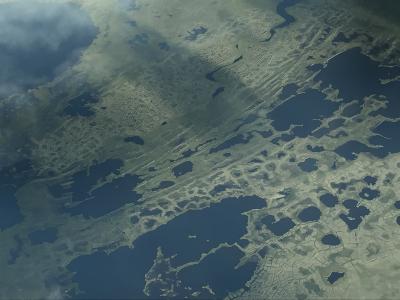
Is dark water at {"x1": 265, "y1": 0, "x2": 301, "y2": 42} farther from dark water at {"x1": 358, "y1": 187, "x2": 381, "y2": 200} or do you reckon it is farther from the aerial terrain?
dark water at {"x1": 358, "y1": 187, "x2": 381, "y2": 200}

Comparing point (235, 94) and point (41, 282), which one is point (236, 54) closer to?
point (235, 94)

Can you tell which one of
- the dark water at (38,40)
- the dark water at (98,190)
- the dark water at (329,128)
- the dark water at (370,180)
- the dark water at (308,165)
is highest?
the dark water at (38,40)

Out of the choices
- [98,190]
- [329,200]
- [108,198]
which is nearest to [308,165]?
[329,200]

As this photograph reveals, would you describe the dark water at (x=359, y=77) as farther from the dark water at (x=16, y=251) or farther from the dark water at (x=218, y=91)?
the dark water at (x=16, y=251)

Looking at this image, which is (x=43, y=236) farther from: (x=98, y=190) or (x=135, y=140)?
(x=135, y=140)

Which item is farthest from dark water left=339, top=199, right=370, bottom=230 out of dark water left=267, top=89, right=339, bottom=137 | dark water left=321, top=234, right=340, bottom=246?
dark water left=267, top=89, right=339, bottom=137

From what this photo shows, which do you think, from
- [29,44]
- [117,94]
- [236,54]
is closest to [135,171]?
[117,94]

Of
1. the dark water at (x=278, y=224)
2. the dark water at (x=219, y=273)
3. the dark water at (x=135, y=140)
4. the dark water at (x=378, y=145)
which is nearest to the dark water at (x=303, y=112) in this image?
the dark water at (x=378, y=145)
